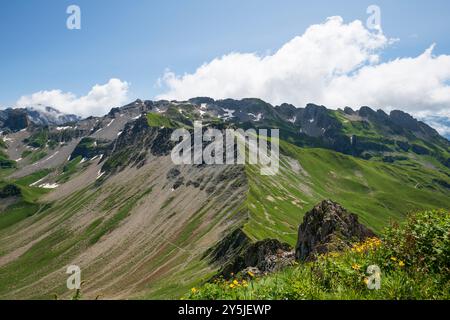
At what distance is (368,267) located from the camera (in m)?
11.1

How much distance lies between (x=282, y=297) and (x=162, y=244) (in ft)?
521

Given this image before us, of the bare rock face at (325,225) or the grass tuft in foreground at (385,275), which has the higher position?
the grass tuft in foreground at (385,275)

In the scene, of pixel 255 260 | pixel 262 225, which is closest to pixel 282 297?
pixel 255 260

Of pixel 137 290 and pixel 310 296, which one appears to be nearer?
pixel 310 296

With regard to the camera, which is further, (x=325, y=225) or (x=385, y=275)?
(x=325, y=225)

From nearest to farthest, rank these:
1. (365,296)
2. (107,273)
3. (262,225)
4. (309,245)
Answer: (365,296), (309,245), (262,225), (107,273)

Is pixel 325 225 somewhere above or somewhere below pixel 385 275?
below

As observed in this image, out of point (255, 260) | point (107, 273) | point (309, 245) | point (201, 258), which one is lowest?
point (107, 273)

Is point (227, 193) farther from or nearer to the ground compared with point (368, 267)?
nearer to the ground

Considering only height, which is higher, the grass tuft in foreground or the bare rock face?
the grass tuft in foreground

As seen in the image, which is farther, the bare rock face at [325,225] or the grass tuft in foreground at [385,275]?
the bare rock face at [325,225]

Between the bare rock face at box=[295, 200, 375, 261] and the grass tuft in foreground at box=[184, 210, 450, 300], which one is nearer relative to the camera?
the grass tuft in foreground at box=[184, 210, 450, 300]
